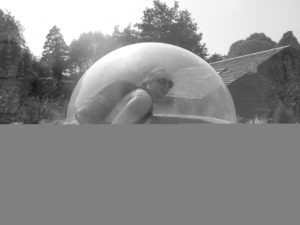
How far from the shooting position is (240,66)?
18938 mm

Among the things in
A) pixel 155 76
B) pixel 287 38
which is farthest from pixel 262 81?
pixel 287 38

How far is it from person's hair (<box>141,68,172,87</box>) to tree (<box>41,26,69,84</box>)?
124 feet

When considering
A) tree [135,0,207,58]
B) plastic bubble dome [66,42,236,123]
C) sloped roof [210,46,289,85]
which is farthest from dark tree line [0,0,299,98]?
plastic bubble dome [66,42,236,123]

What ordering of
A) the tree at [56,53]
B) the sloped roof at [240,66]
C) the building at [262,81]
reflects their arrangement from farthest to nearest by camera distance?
the tree at [56,53], the sloped roof at [240,66], the building at [262,81]

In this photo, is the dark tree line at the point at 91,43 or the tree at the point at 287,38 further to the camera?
the tree at the point at 287,38

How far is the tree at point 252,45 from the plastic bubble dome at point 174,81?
49.3 meters

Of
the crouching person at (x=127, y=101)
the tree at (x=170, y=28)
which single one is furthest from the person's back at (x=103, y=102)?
the tree at (x=170, y=28)

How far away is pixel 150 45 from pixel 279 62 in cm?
1716

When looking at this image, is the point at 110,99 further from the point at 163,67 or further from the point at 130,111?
the point at 163,67

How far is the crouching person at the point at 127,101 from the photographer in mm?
3072

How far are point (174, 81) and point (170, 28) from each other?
36.1 metres

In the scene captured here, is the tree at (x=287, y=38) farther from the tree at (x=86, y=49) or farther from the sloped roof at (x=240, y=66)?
the sloped roof at (x=240, y=66)

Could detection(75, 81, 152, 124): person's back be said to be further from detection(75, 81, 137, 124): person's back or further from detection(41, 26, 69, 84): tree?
detection(41, 26, 69, 84): tree

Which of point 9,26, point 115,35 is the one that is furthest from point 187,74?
point 9,26
